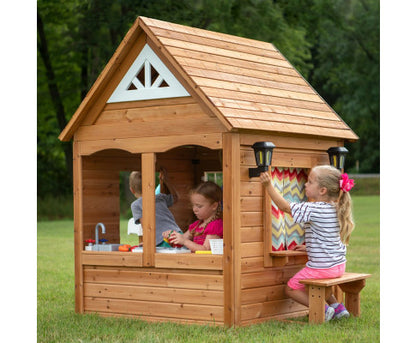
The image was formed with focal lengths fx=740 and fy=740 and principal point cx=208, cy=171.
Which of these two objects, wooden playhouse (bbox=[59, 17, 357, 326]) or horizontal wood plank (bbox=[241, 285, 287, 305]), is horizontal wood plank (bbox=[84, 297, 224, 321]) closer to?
wooden playhouse (bbox=[59, 17, 357, 326])

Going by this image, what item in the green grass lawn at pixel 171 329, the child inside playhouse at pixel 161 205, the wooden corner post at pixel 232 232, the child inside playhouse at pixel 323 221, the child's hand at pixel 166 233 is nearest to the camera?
the green grass lawn at pixel 171 329

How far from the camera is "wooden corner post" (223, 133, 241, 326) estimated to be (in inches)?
292

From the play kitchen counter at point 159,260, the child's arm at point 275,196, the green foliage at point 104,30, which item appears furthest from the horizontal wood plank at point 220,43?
the green foliage at point 104,30

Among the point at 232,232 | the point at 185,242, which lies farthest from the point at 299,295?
the point at 185,242

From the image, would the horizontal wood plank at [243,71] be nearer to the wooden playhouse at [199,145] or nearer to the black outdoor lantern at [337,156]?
the wooden playhouse at [199,145]

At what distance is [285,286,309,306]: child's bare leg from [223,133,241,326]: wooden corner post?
31.2 inches

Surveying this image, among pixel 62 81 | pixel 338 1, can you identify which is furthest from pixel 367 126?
pixel 62 81

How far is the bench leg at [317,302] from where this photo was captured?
752 cm

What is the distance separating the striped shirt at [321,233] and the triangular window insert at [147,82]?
177 centimetres

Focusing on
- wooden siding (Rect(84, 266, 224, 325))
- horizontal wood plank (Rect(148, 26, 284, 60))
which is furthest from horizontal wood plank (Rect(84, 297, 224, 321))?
horizontal wood plank (Rect(148, 26, 284, 60))

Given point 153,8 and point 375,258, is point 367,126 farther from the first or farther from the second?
point 375,258

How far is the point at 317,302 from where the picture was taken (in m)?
7.59

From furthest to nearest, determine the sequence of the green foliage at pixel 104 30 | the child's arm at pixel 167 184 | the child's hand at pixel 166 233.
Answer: the green foliage at pixel 104 30
the child's arm at pixel 167 184
the child's hand at pixel 166 233

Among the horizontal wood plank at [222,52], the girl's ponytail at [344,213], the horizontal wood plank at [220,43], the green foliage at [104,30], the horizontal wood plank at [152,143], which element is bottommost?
the girl's ponytail at [344,213]
